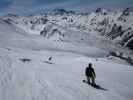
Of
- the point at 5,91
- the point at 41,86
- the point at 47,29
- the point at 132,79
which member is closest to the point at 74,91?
the point at 41,86

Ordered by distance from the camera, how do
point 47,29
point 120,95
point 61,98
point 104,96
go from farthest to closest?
point 47,29, point 120,95, point 104,96, point 61,98

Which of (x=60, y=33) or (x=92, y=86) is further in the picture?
(x=60, y=33)

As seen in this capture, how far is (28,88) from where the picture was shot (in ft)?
41.0

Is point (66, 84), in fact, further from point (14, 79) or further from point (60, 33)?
point (60, 33)

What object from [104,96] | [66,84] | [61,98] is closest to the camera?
[61,98]

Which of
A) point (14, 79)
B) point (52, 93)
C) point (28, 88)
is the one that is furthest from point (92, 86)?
point (14, 79)

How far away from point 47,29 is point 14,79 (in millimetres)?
149997

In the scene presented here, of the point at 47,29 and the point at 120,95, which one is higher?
the point at 47,29

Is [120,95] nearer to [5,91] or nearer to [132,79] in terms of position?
[132,79]

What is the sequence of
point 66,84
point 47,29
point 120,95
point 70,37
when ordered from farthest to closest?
point 47,29 < point 70,37 < point 66,84 < point 120,95

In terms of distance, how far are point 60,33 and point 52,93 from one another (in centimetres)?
13401

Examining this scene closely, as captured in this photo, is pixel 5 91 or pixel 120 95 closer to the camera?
pixel 5 91

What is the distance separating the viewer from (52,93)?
11.9 m

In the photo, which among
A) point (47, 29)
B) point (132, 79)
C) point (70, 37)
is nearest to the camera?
point (132, 79)
